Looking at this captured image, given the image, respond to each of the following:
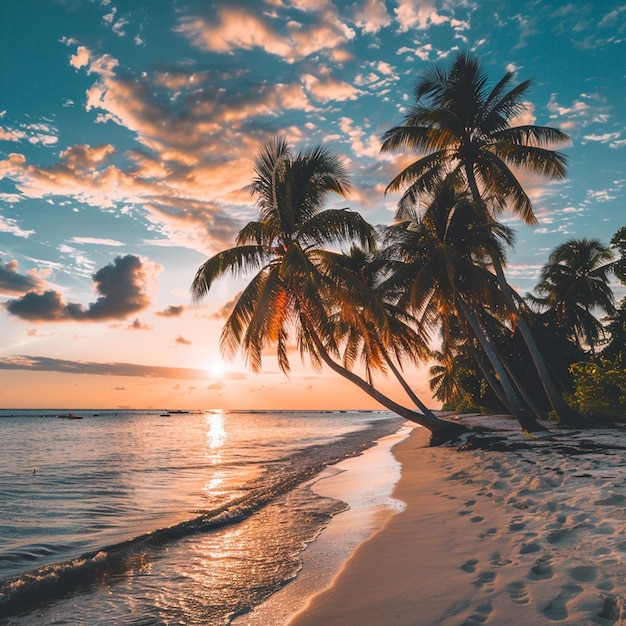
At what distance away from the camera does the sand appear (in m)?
3.18

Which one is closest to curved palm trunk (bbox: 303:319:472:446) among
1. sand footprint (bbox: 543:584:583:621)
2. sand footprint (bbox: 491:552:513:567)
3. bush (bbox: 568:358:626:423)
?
bush (bbox: 568:358:626:423)

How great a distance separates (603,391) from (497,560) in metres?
18.2

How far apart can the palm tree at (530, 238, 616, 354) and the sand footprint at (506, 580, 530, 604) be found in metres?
29.6

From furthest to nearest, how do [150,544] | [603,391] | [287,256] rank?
[603,391], [287,256], [150,544]

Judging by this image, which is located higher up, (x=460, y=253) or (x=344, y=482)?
(x=460, y=253)

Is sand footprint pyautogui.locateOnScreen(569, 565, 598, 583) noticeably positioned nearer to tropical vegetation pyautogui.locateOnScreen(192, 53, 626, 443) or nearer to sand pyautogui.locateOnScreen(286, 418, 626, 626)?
sand pyautogui.locateOnScreen(286, 418, 626, 626)

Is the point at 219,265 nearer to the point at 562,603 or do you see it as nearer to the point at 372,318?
the point at 372,318

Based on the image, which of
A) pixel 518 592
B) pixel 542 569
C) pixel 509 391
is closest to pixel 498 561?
pixel 542 569

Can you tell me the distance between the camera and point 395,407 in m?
16.4

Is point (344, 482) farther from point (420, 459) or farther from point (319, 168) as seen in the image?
point (319, 168)

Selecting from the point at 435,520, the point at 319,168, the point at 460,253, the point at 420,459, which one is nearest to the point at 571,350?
the point at 460,253

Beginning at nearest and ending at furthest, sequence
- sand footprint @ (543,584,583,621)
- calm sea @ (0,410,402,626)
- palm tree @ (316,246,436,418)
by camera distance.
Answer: sand footprint @ (543,584,583,621), calm sea @ (0,410,402,626), palm tree @ (316,246,436,418)

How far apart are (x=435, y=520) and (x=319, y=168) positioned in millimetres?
12552

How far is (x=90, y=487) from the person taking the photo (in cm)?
1243
